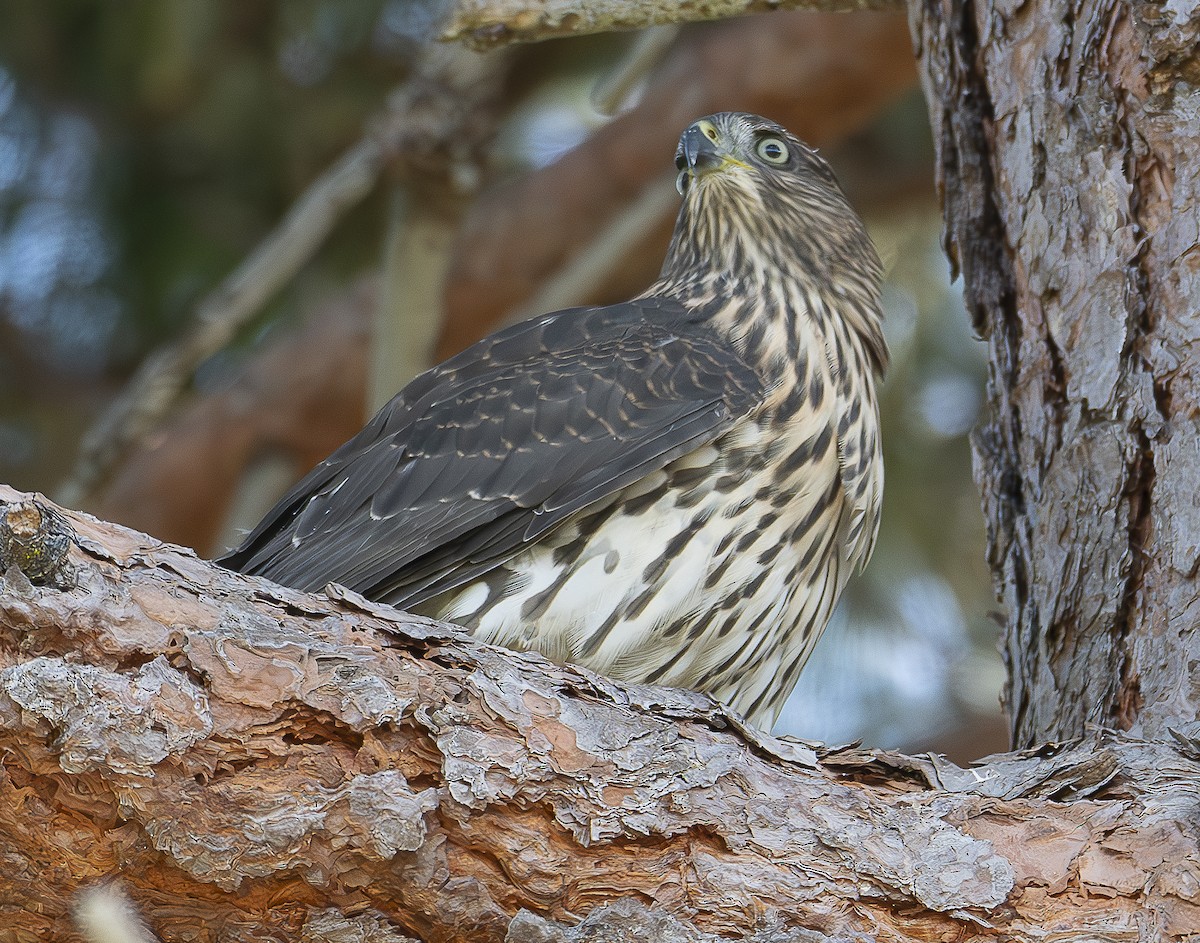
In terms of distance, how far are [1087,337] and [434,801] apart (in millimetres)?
1751

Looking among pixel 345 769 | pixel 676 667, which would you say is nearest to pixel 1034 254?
pixel 676 667

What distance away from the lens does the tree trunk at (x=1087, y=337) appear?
3.00 metres

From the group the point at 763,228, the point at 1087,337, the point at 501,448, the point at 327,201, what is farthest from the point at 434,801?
the point at 327,201

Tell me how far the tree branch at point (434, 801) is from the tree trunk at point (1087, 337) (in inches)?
23.5

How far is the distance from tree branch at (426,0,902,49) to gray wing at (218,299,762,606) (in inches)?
27.8

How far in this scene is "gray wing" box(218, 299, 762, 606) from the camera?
3203 mm

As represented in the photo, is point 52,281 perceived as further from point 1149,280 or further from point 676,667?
point 1149,280

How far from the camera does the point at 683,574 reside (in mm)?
3164

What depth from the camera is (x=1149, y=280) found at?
312cm

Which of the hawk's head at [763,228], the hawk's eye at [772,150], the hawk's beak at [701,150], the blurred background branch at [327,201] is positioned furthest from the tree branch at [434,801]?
the blurred background branch at [327,201]

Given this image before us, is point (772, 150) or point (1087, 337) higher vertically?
point (772, 150)

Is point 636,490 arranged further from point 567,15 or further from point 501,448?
point 567,15

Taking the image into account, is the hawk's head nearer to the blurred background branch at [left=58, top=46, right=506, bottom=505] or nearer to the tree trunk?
the tree trunk

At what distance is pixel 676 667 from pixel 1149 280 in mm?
1247
